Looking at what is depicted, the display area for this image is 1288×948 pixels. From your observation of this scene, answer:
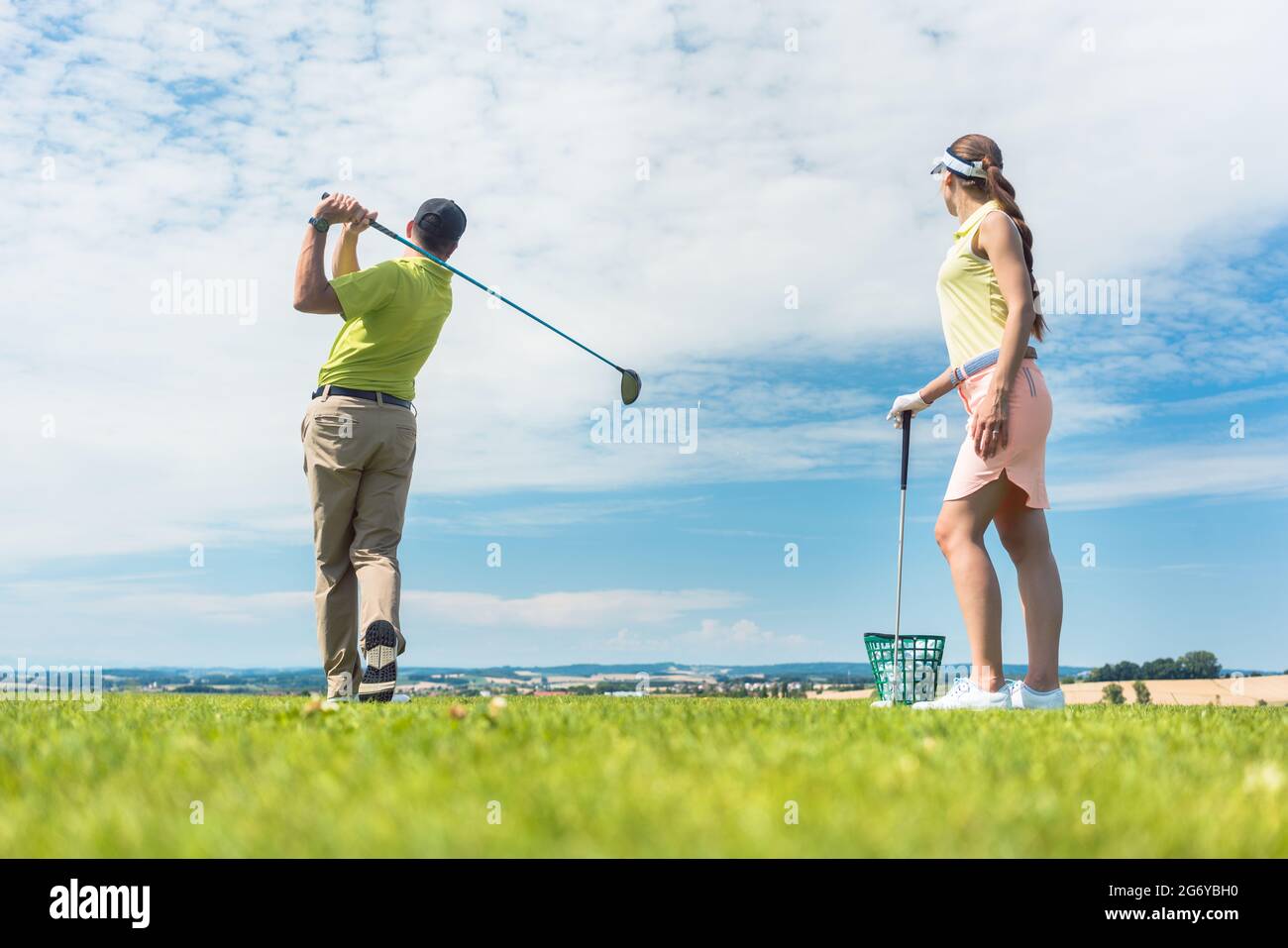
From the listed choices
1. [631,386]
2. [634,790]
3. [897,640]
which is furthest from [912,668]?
[634,790]

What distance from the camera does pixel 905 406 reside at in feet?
20.3

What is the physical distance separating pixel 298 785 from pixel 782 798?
3.44 feet

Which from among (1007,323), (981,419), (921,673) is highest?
(1007,323)

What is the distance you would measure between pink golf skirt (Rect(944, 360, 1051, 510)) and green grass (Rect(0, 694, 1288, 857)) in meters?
1.70

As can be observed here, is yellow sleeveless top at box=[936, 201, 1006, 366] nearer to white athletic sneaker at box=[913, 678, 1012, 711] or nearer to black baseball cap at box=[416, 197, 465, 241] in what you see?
white athletic sneaker at box=[913, 678, 1012, 711]

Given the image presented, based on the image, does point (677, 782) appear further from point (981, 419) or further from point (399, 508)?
point (399, 508)

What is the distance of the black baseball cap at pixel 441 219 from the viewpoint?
651cm

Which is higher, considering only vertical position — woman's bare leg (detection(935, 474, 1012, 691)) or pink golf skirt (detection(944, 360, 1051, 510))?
pink golf skirt (detection(944, 360, 1051, 510))

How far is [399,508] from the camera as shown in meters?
6.21

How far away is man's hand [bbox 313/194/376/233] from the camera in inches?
233

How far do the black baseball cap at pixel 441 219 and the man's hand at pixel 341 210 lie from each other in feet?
1.16

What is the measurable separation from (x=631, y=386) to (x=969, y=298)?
3.37 meters

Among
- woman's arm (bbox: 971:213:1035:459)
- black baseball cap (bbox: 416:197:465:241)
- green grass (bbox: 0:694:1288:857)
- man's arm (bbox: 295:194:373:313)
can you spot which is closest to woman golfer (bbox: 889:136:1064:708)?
woman's arm (bbox: 971:213:1035:459)
